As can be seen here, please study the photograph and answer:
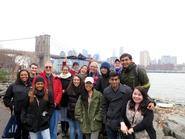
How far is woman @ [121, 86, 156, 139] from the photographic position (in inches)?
170

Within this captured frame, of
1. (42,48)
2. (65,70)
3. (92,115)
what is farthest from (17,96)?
(42,48)

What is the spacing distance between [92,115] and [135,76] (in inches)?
38.9

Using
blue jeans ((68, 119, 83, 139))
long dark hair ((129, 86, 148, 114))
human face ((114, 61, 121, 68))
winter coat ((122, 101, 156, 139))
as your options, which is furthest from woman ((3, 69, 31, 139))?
winter coat ((122, 101, 156, 139))

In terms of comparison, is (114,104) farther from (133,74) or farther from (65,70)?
(65,70)

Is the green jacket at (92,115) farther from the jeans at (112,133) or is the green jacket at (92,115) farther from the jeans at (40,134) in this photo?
the jeans at (40,134)

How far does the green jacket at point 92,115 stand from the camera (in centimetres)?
533

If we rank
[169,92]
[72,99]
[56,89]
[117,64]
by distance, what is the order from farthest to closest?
1. [169,92]
2. [117,64]
3. [56,89]
4. [72,99]

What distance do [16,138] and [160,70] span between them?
8386cm

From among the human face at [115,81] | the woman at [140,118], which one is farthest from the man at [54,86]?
the woman at [140,118]

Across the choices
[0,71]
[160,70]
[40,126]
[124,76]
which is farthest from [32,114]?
[160,70]

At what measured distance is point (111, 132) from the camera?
504 cm

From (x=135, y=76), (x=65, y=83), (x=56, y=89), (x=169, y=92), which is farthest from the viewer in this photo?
(x=169, y=92)

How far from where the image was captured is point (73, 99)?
5.77m

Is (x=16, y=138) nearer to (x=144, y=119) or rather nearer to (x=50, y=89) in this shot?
(x=50, y=89)
